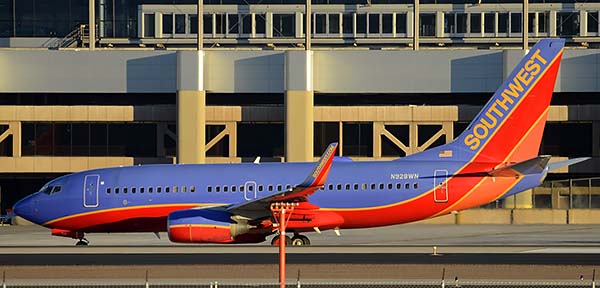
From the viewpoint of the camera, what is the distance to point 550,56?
159ft

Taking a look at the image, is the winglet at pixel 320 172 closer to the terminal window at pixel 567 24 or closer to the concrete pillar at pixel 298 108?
the concrete pillar at pixel 298 108

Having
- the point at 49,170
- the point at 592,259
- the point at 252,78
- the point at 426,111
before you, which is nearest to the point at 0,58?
the point at 49,170

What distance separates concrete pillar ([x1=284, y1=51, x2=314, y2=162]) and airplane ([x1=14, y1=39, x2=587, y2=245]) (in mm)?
16748

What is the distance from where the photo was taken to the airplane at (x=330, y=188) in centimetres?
4528

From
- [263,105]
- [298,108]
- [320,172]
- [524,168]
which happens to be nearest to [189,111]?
[263,105]

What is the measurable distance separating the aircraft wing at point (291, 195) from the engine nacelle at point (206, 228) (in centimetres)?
46

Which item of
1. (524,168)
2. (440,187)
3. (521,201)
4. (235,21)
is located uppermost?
(235,21)

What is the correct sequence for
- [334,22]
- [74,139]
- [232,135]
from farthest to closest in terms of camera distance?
[334,22], [74,139], [232,135]

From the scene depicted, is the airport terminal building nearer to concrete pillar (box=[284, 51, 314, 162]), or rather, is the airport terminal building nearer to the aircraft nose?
concrete pillar (box=[284, 51, 314, 162])

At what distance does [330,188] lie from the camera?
4653cm

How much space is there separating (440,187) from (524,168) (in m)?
3.01

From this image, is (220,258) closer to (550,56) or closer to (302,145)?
(550,56)

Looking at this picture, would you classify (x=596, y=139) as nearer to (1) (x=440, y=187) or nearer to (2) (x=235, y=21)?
(1) (x=440, y=187)

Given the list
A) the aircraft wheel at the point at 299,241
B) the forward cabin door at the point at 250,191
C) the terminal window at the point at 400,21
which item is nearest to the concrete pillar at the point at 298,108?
the forward cabin door at the point at 250,191
